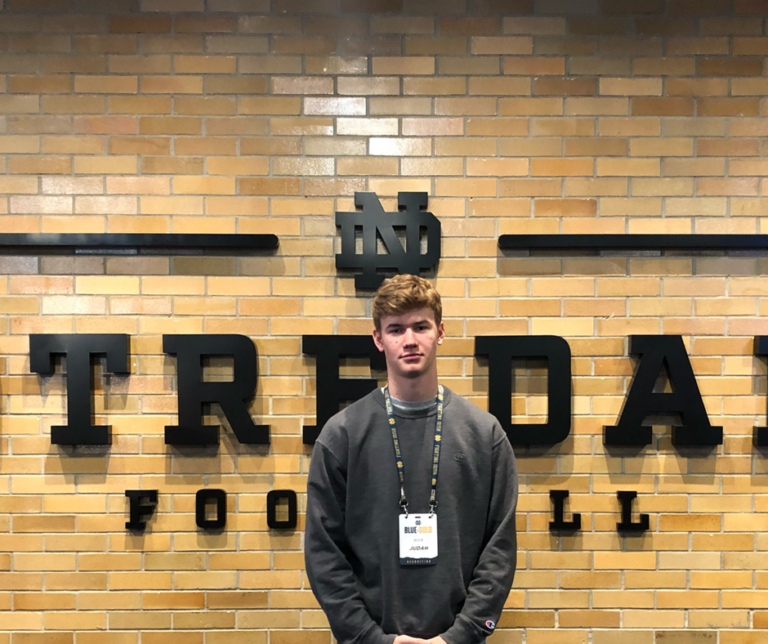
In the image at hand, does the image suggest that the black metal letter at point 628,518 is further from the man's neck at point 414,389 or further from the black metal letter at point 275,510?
the black metal letter at point 275,510

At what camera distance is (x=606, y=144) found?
2.29 m

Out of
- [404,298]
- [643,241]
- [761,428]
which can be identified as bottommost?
[761,428]

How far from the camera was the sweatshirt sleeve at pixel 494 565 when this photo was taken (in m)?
1.58

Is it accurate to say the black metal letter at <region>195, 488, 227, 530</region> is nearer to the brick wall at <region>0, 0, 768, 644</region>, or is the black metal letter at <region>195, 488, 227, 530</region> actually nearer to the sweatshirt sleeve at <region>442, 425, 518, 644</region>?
the brick wall at <region>0, 0, 768, 644</region>

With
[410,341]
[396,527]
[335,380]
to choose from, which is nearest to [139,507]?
A: [335,380]

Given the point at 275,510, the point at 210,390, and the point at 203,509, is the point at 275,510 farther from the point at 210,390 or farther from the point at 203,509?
the point at 210,390

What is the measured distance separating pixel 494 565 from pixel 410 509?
0.29 meters

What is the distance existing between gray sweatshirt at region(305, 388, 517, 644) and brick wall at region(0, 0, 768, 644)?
2.01 ft

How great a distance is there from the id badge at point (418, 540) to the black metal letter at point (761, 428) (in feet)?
4.89

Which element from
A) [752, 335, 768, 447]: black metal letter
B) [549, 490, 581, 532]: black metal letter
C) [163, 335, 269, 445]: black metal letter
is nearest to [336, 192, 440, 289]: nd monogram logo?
→ [163, 335, 269, 445]: black metal letter

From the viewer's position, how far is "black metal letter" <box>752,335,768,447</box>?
88.3 inches

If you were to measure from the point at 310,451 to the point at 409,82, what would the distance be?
154 cm

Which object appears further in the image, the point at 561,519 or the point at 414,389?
the point at 561,519

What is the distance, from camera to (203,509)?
224 cm
